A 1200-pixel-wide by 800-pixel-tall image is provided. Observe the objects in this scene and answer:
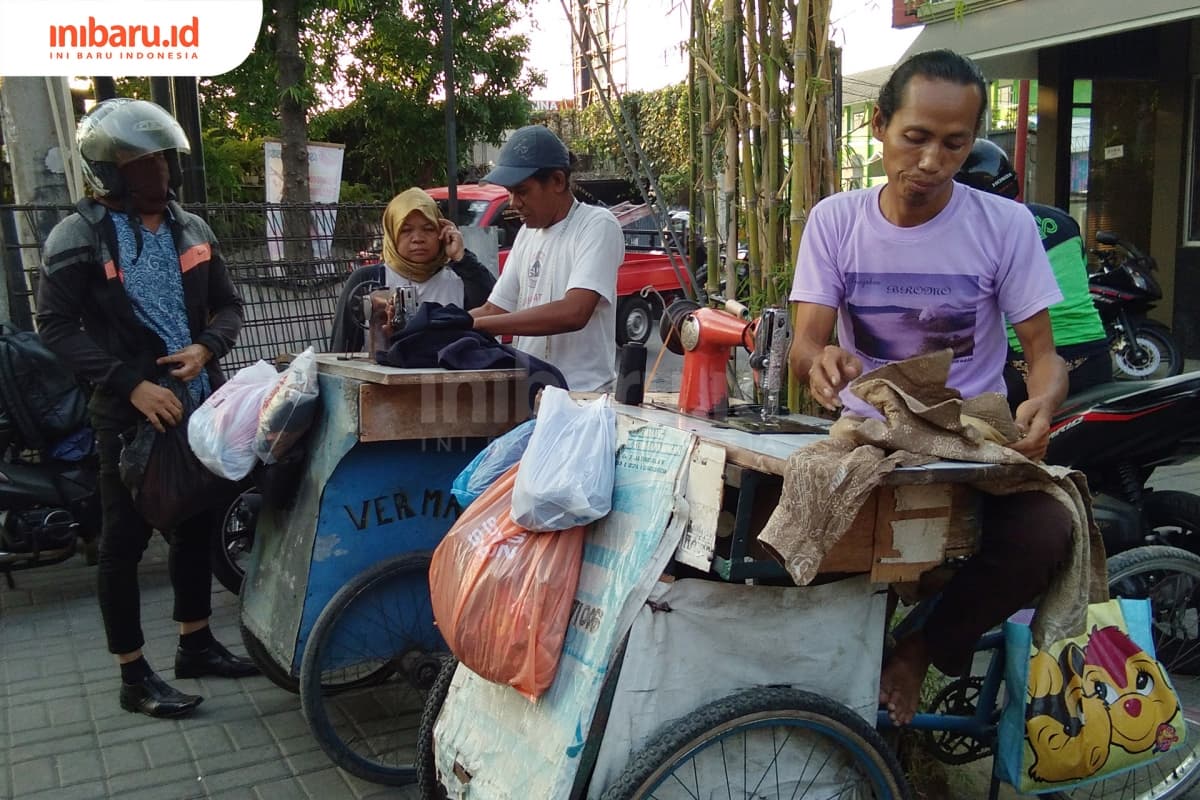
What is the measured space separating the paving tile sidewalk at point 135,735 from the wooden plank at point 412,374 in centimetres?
118

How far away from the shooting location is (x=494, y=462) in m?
2.54

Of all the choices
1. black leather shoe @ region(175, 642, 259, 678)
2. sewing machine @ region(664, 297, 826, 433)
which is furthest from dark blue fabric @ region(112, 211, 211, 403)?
sewing machine @ region(664, 297, 826, 433)

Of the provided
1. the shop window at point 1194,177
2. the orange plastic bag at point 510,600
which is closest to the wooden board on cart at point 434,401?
the orange plastic bag at point 510,600

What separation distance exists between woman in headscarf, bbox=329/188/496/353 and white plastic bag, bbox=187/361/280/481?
67 cm

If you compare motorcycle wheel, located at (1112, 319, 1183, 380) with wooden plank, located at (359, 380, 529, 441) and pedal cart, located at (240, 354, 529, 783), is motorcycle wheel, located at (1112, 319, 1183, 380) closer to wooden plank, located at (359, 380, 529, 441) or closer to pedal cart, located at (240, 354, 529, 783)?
wooden plank, located at (359, 380, 529, 441)

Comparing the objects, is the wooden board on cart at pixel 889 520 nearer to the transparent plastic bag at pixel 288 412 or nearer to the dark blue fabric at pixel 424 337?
the dark blue fabric at pixel 424 337

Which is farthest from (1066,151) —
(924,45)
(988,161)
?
(988,161)

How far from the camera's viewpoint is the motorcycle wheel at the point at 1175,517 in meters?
3.53

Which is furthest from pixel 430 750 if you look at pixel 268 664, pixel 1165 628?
pixel 1165 628

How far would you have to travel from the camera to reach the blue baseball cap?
3361 millimetres

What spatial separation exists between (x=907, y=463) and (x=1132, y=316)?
779 centimetres

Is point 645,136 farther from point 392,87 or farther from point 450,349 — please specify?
point 450,349

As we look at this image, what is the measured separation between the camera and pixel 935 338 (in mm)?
2328

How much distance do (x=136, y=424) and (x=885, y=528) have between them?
2522 millimetres
